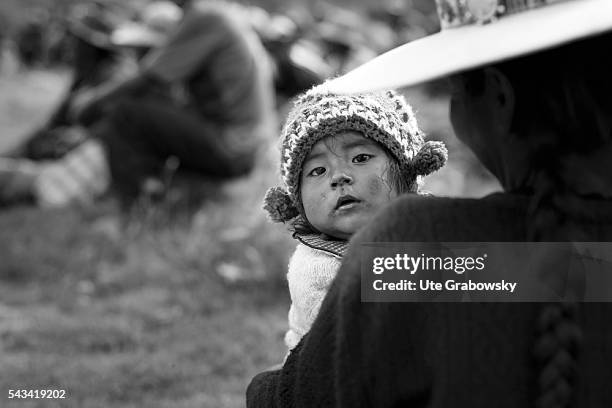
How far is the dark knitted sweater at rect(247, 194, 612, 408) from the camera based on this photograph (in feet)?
4.42

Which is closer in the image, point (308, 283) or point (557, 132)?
point (557, 132)

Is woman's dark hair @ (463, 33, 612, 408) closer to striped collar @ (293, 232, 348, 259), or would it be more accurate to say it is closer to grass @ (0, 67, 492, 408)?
striped collar @ (293, 232, 348, 259)

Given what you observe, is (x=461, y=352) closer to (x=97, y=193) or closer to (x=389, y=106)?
(x=389, y=106)

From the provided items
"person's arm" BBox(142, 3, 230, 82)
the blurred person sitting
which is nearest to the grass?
the blurred person sitting

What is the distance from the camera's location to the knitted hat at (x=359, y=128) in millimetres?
2416

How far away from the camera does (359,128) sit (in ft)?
7.94

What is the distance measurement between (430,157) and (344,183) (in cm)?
24

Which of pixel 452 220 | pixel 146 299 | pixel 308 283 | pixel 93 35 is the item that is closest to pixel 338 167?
pixel 308 283

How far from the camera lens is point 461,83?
1.48 meters

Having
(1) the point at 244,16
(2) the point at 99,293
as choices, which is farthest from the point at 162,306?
(1) the point at 244,16

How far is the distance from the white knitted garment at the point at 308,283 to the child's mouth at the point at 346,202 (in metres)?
0.13

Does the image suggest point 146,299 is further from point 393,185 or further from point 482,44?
point 482,44

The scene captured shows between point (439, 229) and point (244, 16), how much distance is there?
626cm

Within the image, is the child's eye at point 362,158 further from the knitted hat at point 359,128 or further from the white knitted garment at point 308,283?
the white knitted garment at point 308,283
